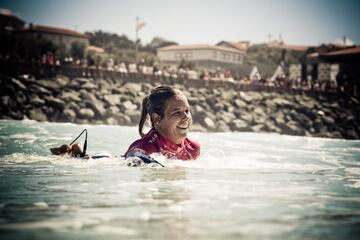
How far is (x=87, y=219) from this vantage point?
204cm

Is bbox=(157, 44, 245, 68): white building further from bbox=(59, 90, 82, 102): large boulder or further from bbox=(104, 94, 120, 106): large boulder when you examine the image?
bbox=(59, 90, 82, 102): large boulder

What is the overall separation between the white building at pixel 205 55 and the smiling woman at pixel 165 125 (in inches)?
2693

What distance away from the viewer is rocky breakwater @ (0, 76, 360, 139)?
875 inches

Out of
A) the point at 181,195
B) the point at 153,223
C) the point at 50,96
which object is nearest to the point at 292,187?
the point at 181,195

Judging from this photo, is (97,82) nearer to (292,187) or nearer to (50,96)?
(50,96)

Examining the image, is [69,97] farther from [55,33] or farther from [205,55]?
[205,55]

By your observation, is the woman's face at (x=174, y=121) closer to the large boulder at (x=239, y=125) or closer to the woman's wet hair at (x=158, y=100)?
the woman's wet hair at (x=158, y=100)

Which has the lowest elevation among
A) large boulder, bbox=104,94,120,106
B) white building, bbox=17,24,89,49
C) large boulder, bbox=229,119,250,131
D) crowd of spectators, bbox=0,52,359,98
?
large boulder, bbox=229,119,250,131

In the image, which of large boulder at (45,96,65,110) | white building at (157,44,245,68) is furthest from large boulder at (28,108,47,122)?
white building at (157,44,245,68)

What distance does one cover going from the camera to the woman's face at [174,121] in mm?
Result: 4824

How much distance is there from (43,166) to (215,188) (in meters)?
2.39

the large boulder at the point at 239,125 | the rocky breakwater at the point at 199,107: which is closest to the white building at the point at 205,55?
the rocky breakwater at the point at 199,107

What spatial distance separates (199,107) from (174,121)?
22.4 m

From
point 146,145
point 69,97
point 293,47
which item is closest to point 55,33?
point 69,97
